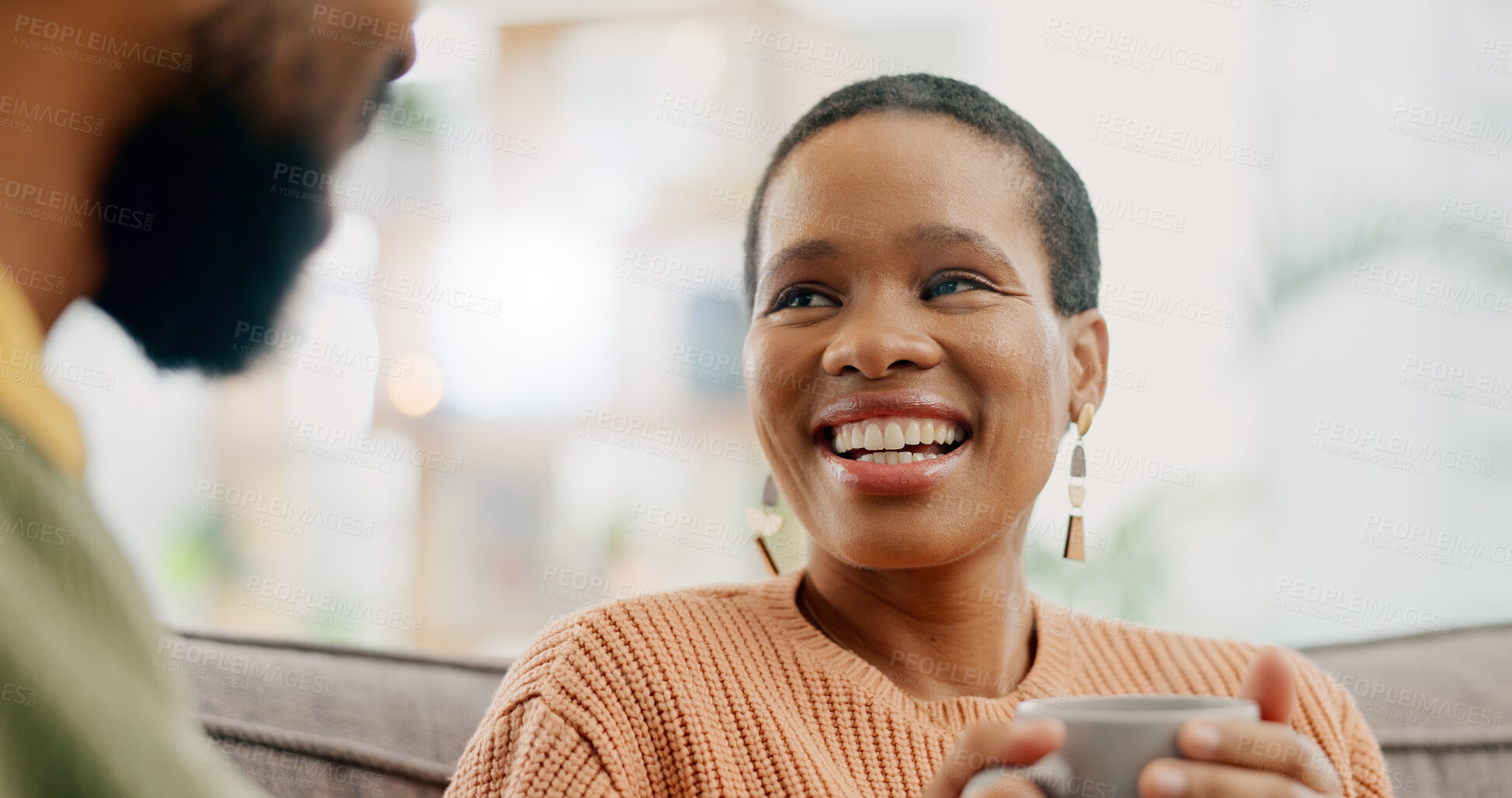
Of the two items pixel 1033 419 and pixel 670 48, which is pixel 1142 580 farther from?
pixel 670 48

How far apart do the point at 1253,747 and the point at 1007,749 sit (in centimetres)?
13

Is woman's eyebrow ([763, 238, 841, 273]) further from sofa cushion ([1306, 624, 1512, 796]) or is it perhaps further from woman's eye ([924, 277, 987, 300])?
sofa cushion ([1306, 624, 1512, 796])

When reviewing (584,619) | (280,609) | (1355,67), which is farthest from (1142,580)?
(280,609)

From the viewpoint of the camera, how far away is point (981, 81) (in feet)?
9.75

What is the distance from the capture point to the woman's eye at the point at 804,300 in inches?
39.1

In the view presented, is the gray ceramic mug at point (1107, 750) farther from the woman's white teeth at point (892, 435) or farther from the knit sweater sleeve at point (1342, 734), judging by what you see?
the knit sweater sleeve at point (1342, 734)

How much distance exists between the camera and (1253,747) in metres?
0.58

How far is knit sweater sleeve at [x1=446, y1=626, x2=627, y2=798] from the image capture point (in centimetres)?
80

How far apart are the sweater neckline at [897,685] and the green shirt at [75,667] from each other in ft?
1.62

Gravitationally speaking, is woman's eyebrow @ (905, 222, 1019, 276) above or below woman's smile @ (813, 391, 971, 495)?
above

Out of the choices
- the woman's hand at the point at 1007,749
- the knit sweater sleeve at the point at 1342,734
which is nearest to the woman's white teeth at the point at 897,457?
the woman's hand at the point at 1007,749

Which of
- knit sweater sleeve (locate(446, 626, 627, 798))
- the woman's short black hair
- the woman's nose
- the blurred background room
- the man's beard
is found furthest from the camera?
the blurred background room

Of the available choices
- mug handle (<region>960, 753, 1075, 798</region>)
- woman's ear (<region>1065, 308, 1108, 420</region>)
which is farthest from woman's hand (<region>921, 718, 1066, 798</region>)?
woman's ear (<region>1065, 308, 1108, 420</region>)

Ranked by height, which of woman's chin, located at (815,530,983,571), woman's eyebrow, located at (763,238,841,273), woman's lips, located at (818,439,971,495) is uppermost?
woman's eyebrow, located at (763,238,841,273)
